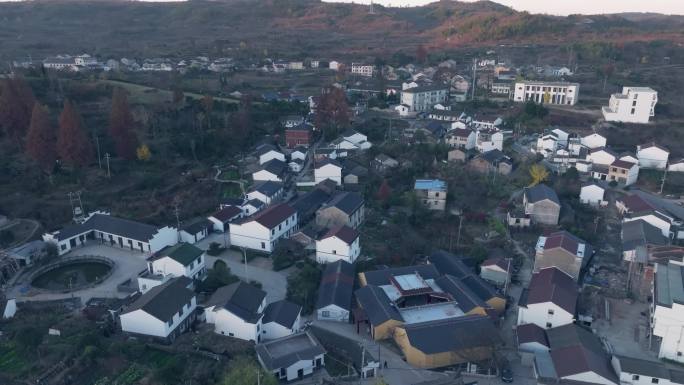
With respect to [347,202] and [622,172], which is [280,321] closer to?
[347,202]

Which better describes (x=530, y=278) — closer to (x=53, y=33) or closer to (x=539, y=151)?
(x=539, y=151)

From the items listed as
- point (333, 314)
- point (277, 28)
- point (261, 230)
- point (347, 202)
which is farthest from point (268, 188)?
point (277, 28)

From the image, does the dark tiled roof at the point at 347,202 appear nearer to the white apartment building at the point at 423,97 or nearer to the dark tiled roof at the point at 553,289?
the dark tiled roof at the point at 553,289

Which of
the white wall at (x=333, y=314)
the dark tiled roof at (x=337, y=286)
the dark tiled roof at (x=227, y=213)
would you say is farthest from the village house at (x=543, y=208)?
the dark tiled roof at (x=227, y=213)

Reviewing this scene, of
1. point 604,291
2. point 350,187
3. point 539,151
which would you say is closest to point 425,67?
point 539,151

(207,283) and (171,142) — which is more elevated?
(171,142)
